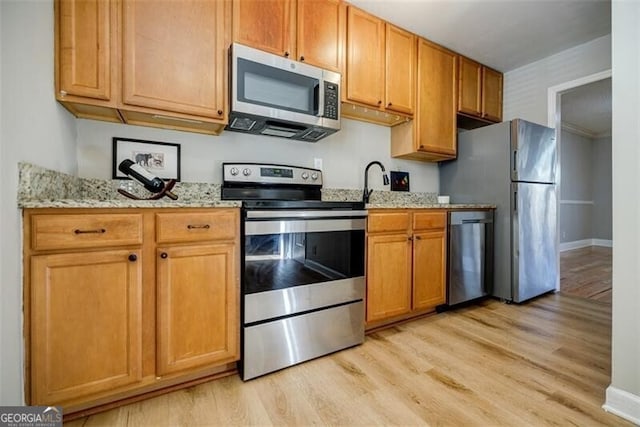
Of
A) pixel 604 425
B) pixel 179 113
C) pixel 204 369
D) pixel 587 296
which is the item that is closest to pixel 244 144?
pixel 179 113

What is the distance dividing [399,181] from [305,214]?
151 centimetres

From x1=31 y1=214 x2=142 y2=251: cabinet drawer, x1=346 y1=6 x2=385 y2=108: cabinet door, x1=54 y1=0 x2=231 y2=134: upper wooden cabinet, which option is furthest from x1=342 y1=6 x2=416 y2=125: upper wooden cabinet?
x1=31 y1=214 x2=142 y2=251: cabinet drawer

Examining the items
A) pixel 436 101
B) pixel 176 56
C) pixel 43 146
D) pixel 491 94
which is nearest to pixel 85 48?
pixel 176 56

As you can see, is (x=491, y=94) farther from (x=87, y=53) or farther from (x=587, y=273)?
(x=87, y=53)

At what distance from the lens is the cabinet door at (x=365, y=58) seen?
209 centimetres

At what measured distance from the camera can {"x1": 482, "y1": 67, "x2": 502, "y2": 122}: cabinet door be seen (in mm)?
2994

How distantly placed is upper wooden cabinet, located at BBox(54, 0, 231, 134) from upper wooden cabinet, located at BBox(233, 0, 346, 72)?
0.12 m

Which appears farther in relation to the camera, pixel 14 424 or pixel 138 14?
pixel 138 14

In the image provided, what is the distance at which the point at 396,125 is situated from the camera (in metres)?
2.65

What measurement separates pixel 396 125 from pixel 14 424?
9.43ft

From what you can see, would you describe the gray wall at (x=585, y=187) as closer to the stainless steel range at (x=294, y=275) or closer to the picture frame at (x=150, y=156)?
the stainless steel range at (x=294, y=275)

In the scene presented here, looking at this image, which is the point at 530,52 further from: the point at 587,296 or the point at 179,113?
the point at 179,113

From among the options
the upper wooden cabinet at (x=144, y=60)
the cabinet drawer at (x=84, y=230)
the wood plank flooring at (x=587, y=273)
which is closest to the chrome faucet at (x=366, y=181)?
the upper wooden cabinet at (x=144, y=60)

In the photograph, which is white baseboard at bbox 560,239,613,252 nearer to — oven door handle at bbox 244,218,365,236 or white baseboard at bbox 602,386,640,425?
white baseboard at bbox 602,386,640,425
